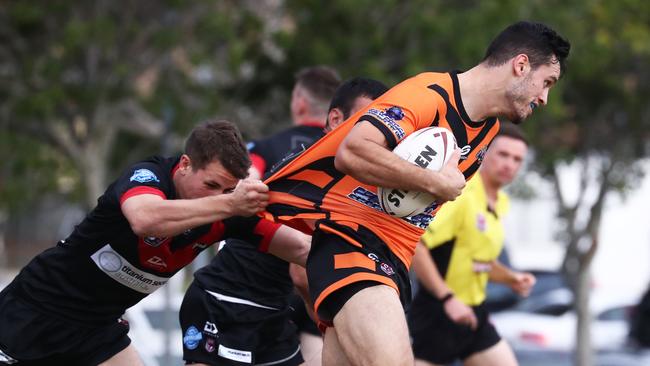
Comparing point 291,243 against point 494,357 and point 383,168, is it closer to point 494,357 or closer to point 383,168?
point 383,168

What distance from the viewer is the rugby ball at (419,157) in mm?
5203

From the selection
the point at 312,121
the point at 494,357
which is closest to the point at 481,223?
the point at 494,357

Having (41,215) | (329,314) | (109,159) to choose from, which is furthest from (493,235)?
(41,215)

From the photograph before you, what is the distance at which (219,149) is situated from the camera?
5.52m

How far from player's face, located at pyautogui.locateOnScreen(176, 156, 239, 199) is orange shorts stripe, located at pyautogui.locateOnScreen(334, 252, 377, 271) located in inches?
26.2

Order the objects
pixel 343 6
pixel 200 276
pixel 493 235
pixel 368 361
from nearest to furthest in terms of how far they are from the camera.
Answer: pixel 368 361, pixel 200 276, pixel 493 235, pixel 343 6

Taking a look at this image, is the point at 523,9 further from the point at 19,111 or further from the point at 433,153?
the point at 433,153

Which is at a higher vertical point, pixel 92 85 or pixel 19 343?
pixel 92 85

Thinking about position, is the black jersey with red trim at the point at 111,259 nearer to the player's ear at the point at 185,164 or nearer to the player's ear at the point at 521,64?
the player's ear at the point at 185,164

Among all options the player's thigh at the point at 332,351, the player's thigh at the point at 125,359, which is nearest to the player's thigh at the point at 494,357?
the player's thigh at the point at 332,351

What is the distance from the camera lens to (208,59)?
1811 centimetres

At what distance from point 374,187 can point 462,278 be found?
106 inches

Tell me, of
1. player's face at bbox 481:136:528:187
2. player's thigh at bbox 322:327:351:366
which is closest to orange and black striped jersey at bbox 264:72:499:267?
player's thigh at bbox 322:327:351:366

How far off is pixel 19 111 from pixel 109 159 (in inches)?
289
